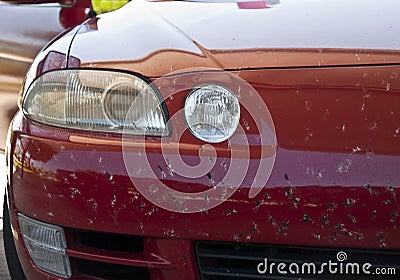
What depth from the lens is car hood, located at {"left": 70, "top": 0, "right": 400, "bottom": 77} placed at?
7.76 ft

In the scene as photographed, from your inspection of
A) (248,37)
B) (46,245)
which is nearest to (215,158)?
(248,37)

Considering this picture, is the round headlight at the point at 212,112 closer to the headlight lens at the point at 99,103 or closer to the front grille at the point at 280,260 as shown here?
the headlight lens at the point at 99,103

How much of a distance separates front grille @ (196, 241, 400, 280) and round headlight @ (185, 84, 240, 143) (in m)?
0.29

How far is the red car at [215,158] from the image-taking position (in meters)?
2.13

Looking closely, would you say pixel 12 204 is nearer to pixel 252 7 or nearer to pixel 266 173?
pixel 266 173

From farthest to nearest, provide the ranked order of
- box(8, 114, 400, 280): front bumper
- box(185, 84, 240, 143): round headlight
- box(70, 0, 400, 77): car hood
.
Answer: box(70, 0, 400, 77): car hood
box(185, 84, 240, 143): round headlight
box(8, 114, 400, 280): front bumper

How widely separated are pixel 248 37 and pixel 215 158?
476 mm

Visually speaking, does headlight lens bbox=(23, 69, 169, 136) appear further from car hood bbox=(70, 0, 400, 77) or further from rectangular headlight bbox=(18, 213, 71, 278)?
rectangular headlight bbox=(18, 213, 71, 278)

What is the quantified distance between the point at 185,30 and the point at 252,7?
336mm

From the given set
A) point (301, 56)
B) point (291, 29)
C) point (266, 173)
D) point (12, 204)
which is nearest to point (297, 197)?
point (266, 173)

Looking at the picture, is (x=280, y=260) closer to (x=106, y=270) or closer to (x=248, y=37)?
(x=106, y=270)

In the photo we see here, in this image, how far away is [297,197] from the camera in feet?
6.97

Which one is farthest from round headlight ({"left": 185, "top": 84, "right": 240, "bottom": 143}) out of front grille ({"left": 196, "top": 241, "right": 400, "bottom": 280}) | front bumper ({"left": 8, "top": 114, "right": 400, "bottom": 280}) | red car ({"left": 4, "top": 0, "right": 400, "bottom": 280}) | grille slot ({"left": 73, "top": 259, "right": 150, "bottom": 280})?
grille slot ({"left": 73, "top": 259, "right": 150, "bottom": 280})

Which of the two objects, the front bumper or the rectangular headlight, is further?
the rectangular headlight
